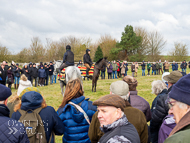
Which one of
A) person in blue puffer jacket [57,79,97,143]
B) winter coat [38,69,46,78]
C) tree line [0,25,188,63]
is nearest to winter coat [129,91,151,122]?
person in blue puffer jacket [57,79,97,143]

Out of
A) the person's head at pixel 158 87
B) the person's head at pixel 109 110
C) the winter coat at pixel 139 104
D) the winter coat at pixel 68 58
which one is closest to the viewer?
the person's head at pixel 109 110

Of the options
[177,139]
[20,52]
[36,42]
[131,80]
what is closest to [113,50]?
[36,42]

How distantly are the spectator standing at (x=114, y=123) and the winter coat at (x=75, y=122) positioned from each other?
3.61 ft

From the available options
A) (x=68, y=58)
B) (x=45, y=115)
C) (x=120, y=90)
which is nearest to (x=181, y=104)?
(x=120, y=90)

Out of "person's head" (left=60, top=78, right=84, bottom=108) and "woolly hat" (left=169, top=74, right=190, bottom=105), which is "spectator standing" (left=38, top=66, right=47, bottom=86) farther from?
"woolly hat" (left=169, top=74, right=190, bottom=105)

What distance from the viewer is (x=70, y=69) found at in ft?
28.0

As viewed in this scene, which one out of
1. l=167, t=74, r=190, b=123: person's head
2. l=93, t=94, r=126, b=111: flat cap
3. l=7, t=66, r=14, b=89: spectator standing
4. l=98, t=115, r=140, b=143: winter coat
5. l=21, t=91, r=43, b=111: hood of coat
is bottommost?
l=7, t=66, r=14, b=89: spectator standing

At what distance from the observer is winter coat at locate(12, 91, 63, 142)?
95.8 inches

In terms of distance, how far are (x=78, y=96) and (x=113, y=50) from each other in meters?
36.0

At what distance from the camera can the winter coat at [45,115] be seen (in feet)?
7.98

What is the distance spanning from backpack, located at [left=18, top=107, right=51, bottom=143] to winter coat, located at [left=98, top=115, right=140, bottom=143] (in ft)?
3.71

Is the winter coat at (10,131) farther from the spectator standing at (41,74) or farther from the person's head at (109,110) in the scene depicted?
the spectator standing at (41,74)

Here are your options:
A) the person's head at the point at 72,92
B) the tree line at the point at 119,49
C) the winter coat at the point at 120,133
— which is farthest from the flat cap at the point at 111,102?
the tree line at the point at 119,49

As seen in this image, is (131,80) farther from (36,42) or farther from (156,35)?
(156,35)
